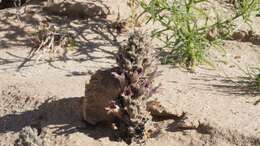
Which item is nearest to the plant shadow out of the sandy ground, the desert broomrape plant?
the sandy ground

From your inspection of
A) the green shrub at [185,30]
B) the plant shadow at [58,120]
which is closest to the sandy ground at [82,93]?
the plant shadow at [58,120]

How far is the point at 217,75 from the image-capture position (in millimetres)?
5066

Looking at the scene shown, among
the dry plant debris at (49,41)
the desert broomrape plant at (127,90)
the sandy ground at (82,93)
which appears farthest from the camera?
the dry plant debris at (49,41)

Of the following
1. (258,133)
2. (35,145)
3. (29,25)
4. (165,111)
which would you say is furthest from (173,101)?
(29,25)

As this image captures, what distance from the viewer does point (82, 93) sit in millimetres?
4613

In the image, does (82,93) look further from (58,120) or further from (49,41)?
(49,41)

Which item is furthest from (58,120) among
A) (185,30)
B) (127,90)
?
(185,30)

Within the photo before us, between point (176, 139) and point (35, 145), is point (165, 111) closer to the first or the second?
point (176, 139)

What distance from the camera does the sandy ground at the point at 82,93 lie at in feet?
13.5

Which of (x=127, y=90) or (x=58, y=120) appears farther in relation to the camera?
(x=58, y=120)

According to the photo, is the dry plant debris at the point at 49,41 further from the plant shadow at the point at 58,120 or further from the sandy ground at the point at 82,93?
the plant shadow at the point at 58,120

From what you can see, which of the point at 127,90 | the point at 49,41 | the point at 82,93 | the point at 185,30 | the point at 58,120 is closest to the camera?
the point at 127,90

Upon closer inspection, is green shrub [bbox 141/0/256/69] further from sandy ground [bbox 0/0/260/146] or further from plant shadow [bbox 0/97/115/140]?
plant shadow [bbox 0/97/115/140]

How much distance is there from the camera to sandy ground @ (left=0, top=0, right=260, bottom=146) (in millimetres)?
4109
